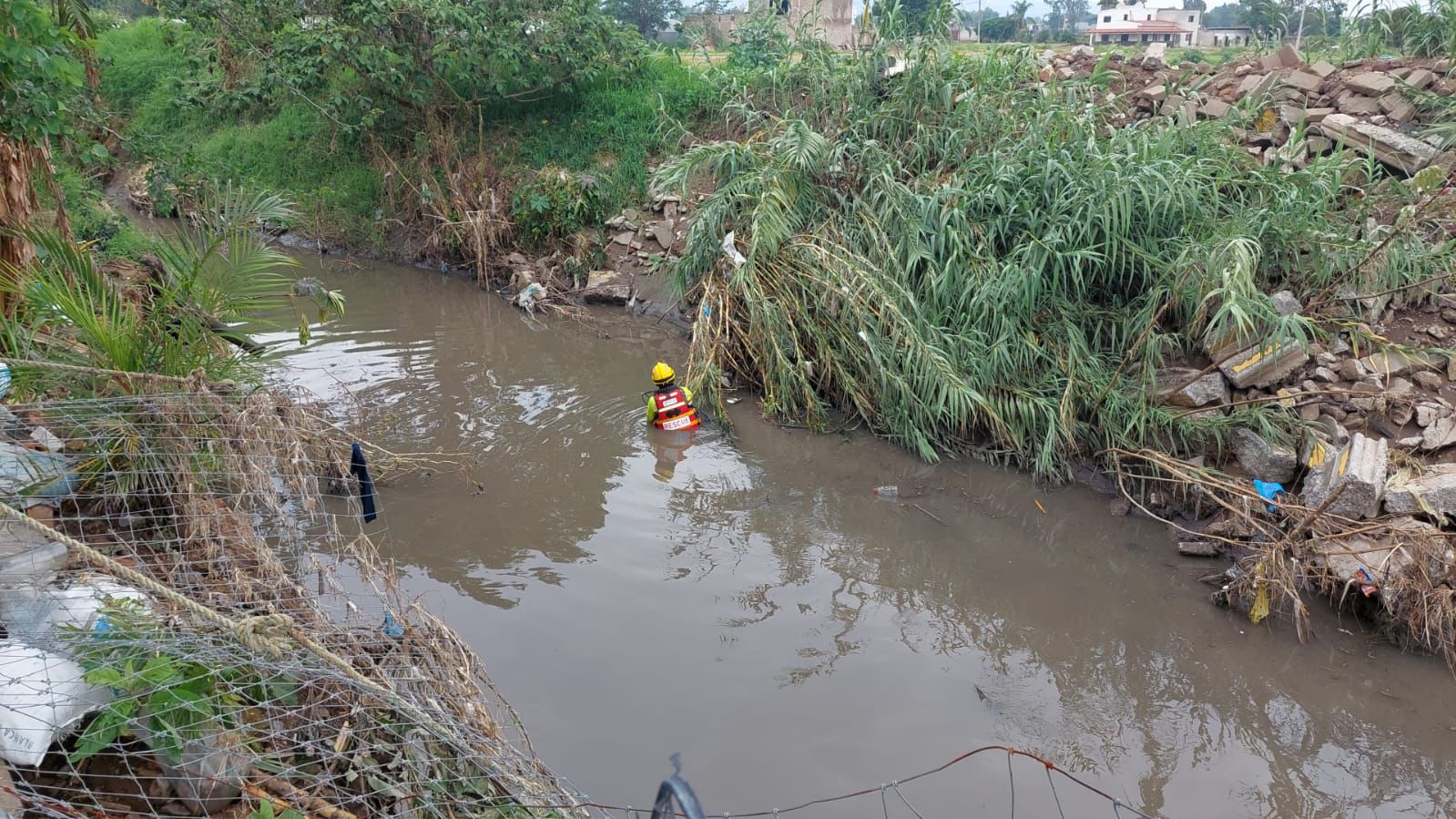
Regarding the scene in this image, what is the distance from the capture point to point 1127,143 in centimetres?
710

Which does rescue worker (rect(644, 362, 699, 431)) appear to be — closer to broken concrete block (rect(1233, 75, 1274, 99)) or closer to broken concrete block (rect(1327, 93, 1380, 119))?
broken concrete block (rect(1233, 75, 1274, 99))

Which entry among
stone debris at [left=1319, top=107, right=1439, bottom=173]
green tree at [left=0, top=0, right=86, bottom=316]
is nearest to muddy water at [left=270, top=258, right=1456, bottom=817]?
green tree at [left=0, top=0, right=86, bottom=316]

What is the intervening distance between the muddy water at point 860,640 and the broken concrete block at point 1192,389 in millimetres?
852

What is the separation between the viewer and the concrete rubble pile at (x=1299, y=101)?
7660 mm

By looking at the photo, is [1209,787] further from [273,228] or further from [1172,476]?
[273,228]

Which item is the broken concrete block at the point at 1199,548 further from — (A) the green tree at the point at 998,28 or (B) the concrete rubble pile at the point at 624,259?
(A) the green tree at the point at 998,28

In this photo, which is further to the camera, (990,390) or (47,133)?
(990,390)

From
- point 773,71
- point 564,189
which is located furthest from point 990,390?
point 564,189

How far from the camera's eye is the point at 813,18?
10.6m

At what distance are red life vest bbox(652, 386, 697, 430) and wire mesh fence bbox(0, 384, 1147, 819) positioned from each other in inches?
130

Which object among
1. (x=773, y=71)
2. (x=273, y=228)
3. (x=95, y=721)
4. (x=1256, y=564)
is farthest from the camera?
(x=273, y=228)

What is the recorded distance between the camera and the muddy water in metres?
3.80

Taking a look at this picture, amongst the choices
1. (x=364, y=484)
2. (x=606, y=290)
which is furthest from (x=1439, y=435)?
(x=606, y=290)

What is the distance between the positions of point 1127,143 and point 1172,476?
269 cm
